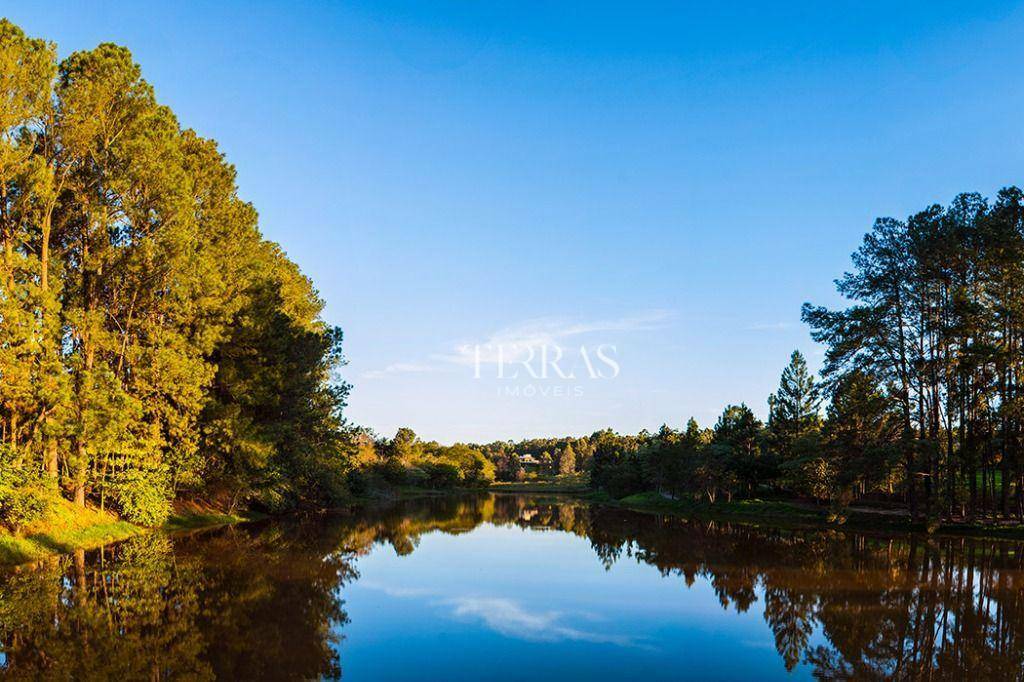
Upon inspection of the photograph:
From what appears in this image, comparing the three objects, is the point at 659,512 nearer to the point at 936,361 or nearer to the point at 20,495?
the point at 936,361

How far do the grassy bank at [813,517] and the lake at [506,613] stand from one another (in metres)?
6.44

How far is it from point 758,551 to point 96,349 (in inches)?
1107

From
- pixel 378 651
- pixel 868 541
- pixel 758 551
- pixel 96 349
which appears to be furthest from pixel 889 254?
pixel 96 349

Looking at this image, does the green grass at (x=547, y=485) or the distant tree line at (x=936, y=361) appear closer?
the distant tree line at (x=936, y=361)

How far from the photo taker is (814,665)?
1039 cm

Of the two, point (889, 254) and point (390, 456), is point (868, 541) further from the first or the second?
point (390, 456)

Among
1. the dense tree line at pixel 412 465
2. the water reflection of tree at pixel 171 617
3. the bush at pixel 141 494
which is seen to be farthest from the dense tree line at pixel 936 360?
the dense tree line at pixel 412 465

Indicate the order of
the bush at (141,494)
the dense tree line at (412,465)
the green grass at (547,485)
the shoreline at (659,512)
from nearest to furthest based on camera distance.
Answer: the shoreline at (659,512) → the bush at (141,494) → the dense tree line at (412,465) → the green grass at (547,485)

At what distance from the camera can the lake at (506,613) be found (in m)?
10.0

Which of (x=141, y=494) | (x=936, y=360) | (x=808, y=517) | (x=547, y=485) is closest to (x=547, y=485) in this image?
(x=547, y=485)

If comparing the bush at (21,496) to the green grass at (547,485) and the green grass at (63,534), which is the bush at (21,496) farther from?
the green grass at (547,485)

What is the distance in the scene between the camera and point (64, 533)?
22.5m

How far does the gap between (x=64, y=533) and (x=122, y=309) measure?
1010cm

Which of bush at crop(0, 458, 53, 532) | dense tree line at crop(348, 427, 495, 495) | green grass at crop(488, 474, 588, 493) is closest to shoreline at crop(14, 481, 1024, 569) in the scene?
bush at crop(0, 458, 53, 532)
